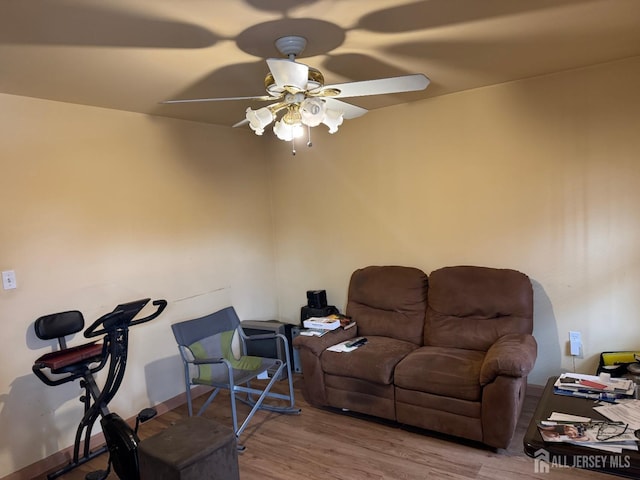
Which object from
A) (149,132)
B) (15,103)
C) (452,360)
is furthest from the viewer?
(149,132)

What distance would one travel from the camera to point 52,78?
2477 millimetres

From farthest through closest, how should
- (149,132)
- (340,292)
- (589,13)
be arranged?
(340,292) < (149,132) < (589,13)

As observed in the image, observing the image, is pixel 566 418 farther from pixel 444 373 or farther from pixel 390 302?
pixel 390 302

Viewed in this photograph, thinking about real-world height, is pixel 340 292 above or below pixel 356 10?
below

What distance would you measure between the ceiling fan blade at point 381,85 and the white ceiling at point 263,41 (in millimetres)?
254

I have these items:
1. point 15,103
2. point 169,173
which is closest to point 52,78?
point 15,103

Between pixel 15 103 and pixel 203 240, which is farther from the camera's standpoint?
pixel 203 240

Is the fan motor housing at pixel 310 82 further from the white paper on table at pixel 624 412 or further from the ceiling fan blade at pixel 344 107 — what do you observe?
the white paper on table at pixel 624 412

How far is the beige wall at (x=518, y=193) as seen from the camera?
296cm

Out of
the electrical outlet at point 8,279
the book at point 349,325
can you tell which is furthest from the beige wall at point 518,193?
the electrical outlet at point 8,279

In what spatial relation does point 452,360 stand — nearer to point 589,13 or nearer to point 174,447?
point 174,447

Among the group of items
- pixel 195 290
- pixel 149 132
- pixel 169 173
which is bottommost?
pixel 195 290

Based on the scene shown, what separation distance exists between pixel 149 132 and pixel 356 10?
2.19 m

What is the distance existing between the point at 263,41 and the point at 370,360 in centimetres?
214
